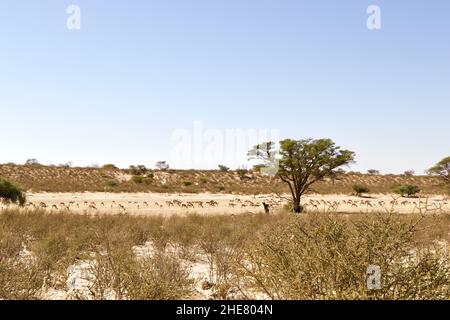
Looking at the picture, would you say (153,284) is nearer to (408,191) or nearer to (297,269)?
(297,269)

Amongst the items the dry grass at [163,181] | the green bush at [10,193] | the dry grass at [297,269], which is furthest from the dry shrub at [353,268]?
the dry grass at [163,181]

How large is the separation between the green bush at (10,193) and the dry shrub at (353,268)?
21.9 meters

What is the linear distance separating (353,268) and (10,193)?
23.9 m

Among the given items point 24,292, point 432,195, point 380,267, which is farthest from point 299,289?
point 432,195

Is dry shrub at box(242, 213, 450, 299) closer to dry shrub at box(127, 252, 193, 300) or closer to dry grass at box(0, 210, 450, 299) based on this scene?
dry grass at box(0, 210, 450, 299)

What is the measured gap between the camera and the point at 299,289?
4773 mm

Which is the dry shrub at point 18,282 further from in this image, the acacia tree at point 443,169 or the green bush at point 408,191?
the green bush at point 408,191

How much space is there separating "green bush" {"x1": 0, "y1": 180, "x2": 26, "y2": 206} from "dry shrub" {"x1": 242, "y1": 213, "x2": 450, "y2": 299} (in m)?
21.9

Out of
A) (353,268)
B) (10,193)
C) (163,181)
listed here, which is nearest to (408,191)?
(163,181)

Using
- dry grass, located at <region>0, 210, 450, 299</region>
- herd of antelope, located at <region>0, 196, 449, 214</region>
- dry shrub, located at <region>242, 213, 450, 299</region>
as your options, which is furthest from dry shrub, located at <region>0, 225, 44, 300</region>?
herd of antelope, located at <region>0, 196, 449, 214</region>

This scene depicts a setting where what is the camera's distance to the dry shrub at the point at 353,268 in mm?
4734

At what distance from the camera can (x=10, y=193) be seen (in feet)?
Answer: 79.7

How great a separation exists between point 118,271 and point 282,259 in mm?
2259

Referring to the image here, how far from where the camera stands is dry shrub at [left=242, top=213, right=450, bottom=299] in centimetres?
473
